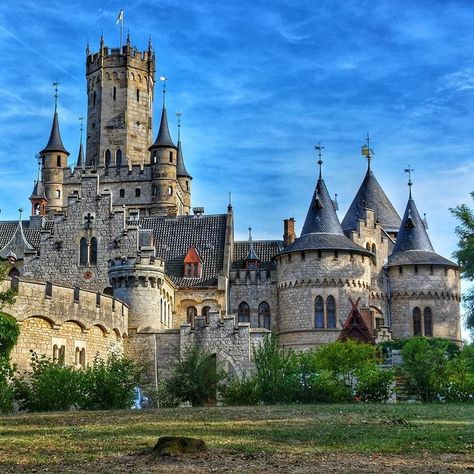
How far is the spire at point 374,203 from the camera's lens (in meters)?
64.2

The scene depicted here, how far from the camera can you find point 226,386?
32125 millimetres

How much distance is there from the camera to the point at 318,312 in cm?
5534

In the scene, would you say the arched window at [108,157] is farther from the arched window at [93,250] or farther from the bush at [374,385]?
the bush at [374,385]

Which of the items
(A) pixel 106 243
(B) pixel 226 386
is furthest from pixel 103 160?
(B) pixel 226 386

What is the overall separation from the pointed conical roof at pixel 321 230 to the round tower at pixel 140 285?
35.2ft

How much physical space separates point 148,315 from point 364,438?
30.6 metres

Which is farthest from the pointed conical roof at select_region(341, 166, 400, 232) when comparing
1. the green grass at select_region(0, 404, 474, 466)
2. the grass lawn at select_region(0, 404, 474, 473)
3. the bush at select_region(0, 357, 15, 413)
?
the grass lawn at select_region(0, 404, 474, 473)

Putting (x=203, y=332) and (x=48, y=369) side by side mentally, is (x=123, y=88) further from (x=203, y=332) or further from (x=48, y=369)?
(x=48, y=369)

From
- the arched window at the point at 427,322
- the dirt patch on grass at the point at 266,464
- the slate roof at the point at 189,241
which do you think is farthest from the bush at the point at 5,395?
the arched window at the point at 427,322

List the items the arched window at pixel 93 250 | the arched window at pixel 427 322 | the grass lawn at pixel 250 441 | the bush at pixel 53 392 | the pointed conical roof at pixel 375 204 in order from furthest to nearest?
the pointed conical roof at pixel 375 204
the arched window at pixel 427 322
the arched window at pixel 93 250
the bush at pixel 53 392
the grass lawn at pixel 250 441

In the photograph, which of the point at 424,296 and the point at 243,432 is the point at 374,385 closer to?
the point at 243,432

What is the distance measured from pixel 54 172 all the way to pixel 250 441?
62.4 m

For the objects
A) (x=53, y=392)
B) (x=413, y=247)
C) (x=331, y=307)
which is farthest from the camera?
(x=413, y=247)

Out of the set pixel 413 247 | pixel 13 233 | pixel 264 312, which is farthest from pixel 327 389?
pixel 13 233
